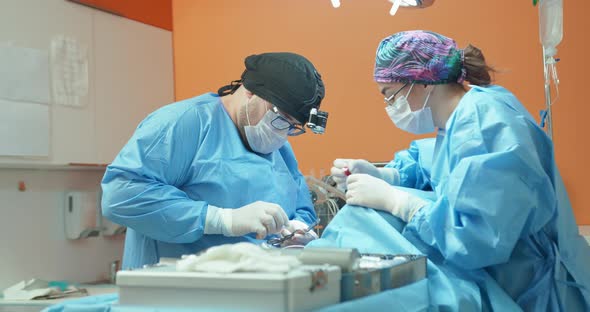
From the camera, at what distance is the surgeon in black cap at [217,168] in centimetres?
213

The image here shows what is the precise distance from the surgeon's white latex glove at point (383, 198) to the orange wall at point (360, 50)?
5.94ft

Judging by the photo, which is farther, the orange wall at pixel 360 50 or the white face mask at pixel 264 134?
the orange wall at pixel 360 50

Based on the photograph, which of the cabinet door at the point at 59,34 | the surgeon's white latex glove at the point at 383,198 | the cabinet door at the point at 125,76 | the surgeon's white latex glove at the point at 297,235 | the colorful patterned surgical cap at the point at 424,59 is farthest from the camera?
the cabinet door at the point at 125,76

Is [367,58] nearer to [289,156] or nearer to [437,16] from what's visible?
[437,16]

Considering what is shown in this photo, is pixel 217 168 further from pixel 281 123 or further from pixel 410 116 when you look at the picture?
pixel 410 116

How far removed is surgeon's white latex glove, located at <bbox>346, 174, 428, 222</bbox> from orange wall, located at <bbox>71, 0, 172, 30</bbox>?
7.90ft

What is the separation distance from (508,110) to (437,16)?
1.96 m

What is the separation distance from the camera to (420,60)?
2.08 metres

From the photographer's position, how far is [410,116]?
2188mm

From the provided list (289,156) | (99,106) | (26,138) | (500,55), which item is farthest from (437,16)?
(26,138)

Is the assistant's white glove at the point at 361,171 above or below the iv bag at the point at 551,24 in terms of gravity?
below

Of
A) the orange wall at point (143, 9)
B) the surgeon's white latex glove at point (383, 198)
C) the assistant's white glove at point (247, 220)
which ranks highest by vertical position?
the orange wall at point (143, 9)

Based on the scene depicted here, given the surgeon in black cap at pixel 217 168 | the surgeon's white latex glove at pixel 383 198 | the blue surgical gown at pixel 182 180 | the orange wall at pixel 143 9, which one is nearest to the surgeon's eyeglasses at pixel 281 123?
the surgeon in black cap at pixel 217 168

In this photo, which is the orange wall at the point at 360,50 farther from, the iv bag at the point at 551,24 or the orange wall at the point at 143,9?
the iv bag at the point at 551,24
